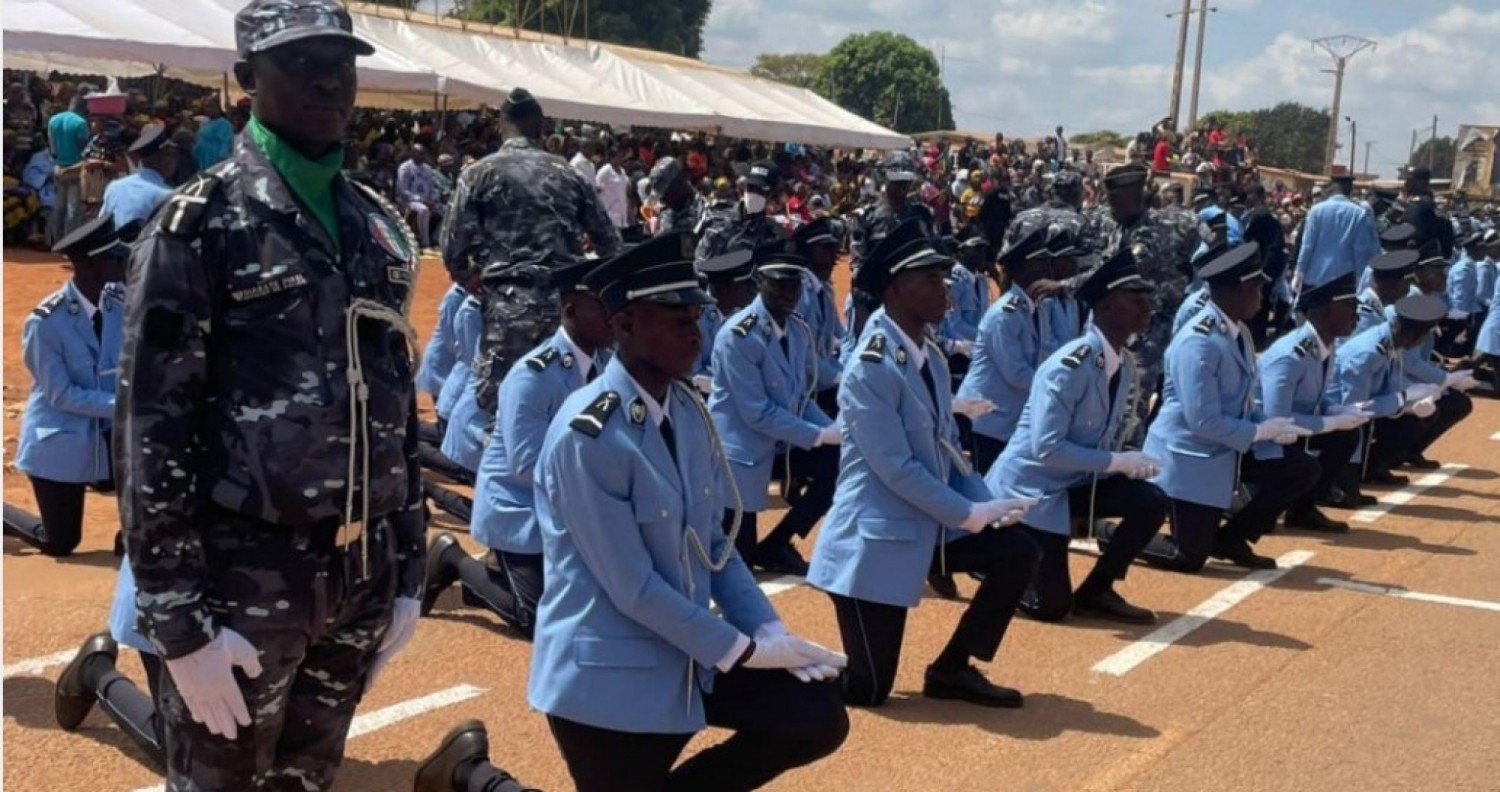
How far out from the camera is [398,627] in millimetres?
3443

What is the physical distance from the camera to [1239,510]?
862 centimetres

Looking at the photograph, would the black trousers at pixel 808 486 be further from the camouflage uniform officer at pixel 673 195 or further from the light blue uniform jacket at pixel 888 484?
the camouflage uniform officer at pixel 673 195

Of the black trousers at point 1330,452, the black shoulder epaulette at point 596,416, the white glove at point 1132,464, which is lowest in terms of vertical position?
the black trousers at point 1330,452

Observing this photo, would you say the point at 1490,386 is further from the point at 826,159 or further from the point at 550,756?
the point at 826,159

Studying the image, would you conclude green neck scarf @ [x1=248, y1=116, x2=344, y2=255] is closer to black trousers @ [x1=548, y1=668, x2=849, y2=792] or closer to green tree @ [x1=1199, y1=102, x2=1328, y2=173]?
black trousers @ [x1=548, y1=668, x2=849, y2=792]

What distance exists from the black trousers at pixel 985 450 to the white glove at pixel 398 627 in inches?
243

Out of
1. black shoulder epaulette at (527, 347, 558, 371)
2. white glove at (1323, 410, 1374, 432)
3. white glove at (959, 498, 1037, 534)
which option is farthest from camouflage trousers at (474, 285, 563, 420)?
white glove at (1323, 410, 1374, 432)

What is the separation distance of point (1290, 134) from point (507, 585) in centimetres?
8444

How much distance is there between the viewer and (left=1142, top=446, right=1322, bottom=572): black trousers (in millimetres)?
8242

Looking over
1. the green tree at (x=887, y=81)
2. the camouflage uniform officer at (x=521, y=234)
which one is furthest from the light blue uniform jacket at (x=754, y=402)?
the green tree at (x=887, y=81)

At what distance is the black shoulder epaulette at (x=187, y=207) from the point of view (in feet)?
9.62

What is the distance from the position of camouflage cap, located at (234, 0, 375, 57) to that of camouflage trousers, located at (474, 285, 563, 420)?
3617 millimetres

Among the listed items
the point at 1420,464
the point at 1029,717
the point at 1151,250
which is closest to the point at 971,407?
the point at 1029,717

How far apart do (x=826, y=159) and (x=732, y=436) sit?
102ft
